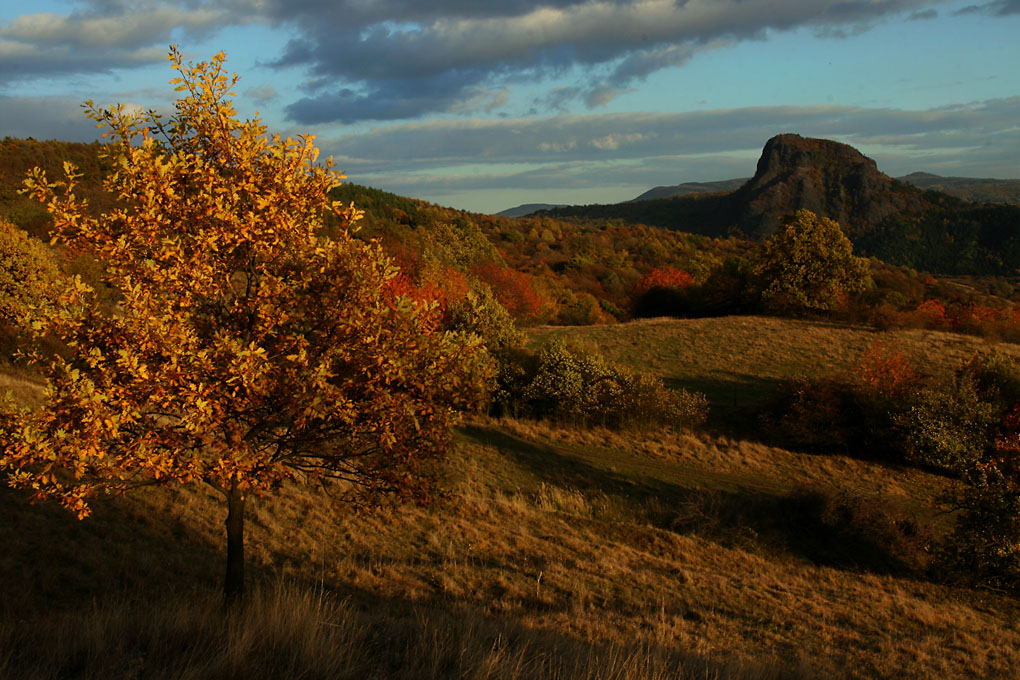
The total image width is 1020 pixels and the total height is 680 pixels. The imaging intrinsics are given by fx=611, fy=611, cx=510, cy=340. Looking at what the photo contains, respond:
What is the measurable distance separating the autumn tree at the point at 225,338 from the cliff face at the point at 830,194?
571ft

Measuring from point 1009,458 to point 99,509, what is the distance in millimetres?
24505

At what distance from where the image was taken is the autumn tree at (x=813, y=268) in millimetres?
54562

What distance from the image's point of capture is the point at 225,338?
20.8 ft

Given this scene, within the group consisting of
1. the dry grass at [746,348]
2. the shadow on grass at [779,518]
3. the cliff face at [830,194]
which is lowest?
the shadow on grass at [779,518]

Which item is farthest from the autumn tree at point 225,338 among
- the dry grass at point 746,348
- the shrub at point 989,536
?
the dry grass at point 746,348

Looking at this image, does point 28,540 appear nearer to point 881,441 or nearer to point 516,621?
point 516,621

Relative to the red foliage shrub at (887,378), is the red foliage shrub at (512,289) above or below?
above

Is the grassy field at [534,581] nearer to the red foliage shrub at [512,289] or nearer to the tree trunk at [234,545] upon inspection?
the tree trunk at [234,545]

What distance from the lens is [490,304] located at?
117ft

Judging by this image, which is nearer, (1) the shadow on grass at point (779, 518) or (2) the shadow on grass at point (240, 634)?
(2) the shadow on grass at point (240, 634)

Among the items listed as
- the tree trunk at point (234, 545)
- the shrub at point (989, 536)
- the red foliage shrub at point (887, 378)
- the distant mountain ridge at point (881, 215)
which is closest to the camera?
the tree trunk at point (234, 545)

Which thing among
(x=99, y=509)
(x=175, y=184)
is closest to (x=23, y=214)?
(x=99, y=509)

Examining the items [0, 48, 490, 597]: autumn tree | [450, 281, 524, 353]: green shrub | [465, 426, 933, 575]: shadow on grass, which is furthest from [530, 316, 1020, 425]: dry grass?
[0, 48, 490, 597]: autumn tree

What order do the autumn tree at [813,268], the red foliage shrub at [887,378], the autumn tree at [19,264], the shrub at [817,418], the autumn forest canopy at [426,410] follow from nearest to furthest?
the autumn forest canopy at [426,410] → the autumn tree at [19,264] → the shrub at [817,418] → the red foliage shrub at [887,378] → the autumn tree at [813,268]
